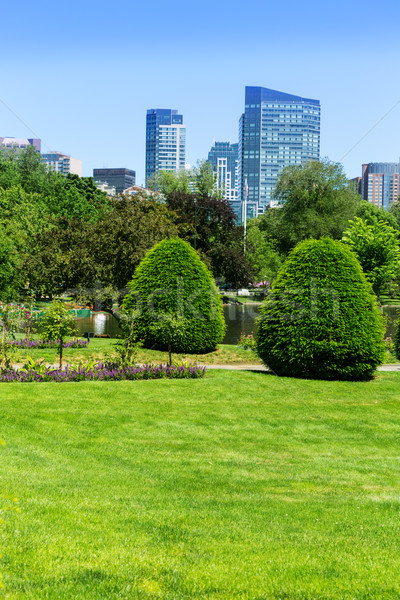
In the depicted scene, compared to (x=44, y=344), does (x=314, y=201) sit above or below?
above

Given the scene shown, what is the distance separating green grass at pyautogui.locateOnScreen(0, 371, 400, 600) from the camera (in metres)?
4.93

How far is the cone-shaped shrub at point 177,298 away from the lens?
22.8m

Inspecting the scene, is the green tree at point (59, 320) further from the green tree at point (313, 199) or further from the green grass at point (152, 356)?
the green tree at point (313, 199)

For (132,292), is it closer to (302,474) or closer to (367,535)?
(302,474)

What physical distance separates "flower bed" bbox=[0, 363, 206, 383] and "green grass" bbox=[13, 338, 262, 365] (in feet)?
10.1

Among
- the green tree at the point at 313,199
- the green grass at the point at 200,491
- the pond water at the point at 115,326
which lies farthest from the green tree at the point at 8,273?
the green tree at the point at 313,199

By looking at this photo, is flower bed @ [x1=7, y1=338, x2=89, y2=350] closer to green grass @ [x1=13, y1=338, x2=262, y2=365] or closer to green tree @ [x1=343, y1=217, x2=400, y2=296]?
green grass @ [x1=13, y1=338, x2=262, y2=365]

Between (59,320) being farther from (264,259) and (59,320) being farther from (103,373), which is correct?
(264,259)

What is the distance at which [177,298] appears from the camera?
74.9ft

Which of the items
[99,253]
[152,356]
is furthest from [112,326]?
[152,356]

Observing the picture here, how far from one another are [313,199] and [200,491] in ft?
193

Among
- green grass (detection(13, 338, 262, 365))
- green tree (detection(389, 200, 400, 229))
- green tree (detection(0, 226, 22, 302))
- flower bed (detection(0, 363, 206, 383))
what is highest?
green tree (detection(389, 200, 400, 229))

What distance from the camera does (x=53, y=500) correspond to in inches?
268

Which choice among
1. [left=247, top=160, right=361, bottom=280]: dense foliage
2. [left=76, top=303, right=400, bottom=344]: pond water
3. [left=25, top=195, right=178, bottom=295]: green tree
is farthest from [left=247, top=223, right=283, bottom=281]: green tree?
[left=25, top=195, right=178, bottom=295]: green tree
